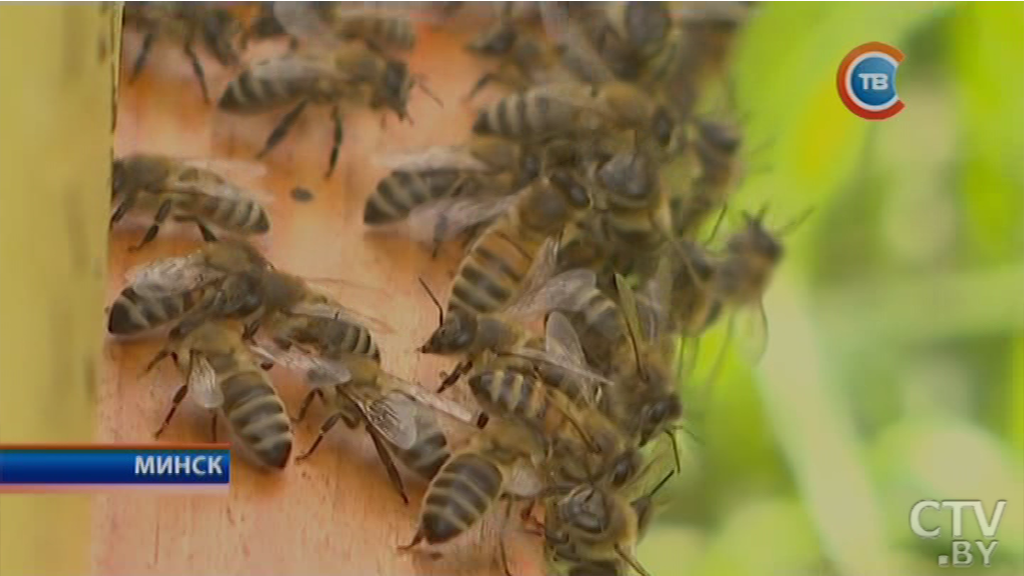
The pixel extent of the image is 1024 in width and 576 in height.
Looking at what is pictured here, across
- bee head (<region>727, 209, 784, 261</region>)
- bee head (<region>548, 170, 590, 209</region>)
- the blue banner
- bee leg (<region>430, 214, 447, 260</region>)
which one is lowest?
the blue banner

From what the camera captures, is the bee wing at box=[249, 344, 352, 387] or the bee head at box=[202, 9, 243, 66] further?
the bee head at box=[202, 9, 243, 66]

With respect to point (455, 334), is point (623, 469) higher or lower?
lower

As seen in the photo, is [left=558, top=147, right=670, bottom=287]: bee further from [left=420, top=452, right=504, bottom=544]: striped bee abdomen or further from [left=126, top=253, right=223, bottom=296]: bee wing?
[left=126, top=253, right=223, bottom=296]: bee wing

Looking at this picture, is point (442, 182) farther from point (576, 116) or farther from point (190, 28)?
point (190, 28)

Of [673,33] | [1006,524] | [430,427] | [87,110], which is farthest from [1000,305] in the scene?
[87,110]

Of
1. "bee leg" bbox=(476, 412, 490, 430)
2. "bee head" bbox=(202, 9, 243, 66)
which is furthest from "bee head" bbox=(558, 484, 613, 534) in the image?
"bee head" bbox=(202, 9, 243, 66)

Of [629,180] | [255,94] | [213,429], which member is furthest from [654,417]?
[255,94]
